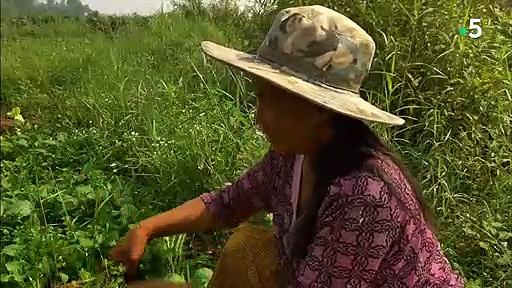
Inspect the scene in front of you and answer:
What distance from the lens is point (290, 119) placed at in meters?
1.62

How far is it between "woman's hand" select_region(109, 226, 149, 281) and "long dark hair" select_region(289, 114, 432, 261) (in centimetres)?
56

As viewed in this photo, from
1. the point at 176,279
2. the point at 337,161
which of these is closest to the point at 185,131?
the point at 176,279

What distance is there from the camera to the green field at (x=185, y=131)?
2645 mm

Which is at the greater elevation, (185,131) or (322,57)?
(322,57)

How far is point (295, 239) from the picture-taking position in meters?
1.78

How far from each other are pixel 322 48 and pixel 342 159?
233 millimetres

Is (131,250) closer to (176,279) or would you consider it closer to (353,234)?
(176,279)

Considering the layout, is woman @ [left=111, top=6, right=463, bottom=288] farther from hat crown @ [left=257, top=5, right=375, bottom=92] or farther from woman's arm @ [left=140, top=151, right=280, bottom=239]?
woman's arm @ [left=140, top=151, right=280, bottom=239]

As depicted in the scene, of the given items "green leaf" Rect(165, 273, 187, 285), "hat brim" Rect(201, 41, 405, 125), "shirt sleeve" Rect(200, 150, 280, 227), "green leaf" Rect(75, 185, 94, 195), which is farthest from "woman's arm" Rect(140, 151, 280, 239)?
"green leaf" Rect(75, 185, 94, 195)

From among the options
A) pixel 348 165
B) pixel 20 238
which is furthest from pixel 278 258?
pixel 20 238

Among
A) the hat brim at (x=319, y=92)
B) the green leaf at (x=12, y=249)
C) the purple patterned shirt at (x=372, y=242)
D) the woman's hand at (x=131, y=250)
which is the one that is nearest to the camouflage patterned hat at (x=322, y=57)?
the hat brim at (x=319, y=92)

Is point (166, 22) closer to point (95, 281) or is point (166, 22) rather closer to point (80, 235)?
point (80, 235)

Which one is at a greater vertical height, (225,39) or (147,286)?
(225,39)

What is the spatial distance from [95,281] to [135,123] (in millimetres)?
1482
